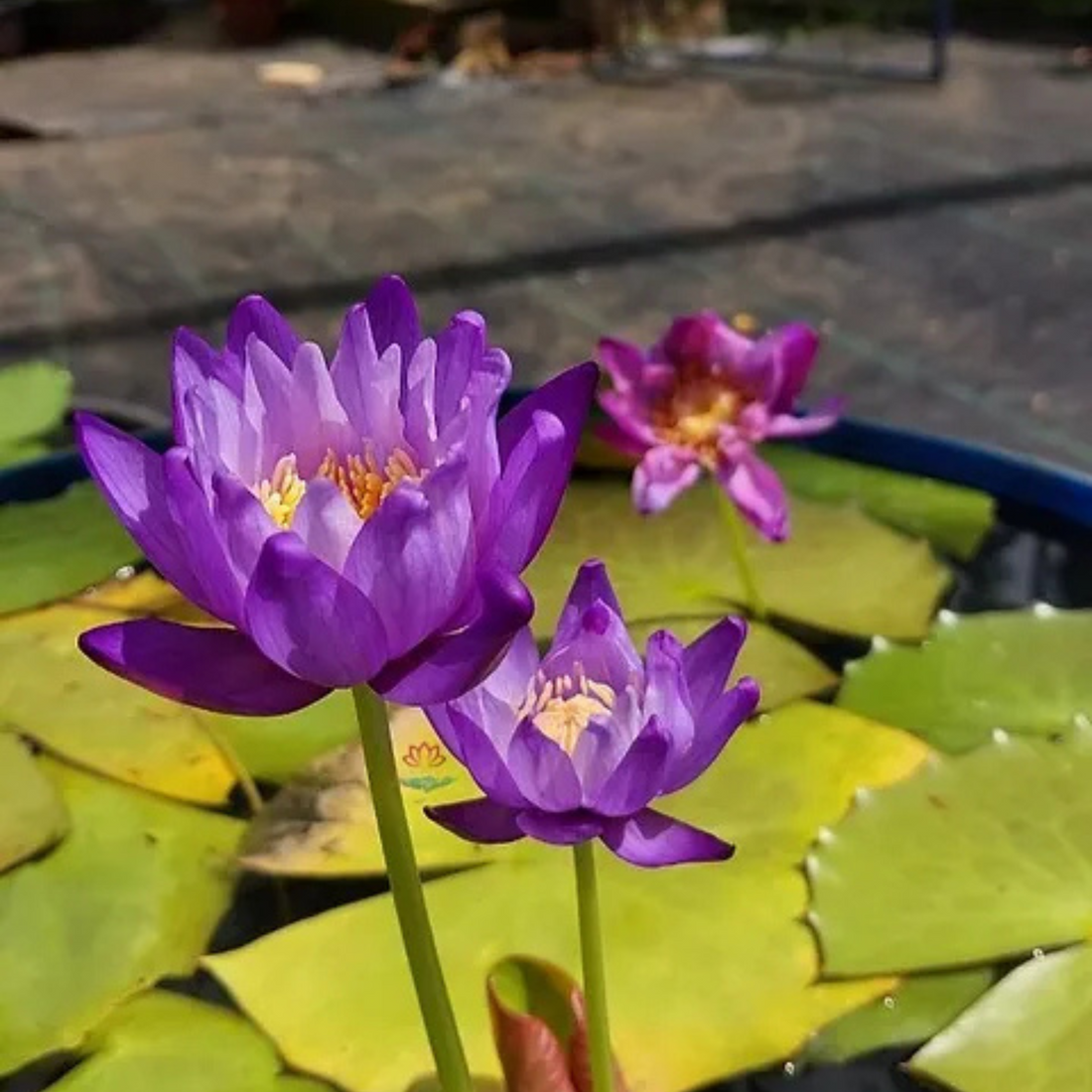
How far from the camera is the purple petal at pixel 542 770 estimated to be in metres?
0.31

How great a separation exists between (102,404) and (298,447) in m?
0.66

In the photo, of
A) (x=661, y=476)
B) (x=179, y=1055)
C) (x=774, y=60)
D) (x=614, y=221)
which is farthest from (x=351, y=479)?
(x=774, y=60)

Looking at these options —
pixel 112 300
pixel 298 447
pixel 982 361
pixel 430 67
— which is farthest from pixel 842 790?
pixel 430 67

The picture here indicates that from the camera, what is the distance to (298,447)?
1.06 ft

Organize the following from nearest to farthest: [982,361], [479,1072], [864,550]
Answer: [479,1072] < [864,550] < [982,361]

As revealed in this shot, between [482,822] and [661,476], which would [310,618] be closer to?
[482,822]

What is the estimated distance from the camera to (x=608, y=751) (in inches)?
12.5

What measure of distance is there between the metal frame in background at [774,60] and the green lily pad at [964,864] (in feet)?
5.60

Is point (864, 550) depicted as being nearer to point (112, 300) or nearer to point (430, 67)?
point (112, 300)

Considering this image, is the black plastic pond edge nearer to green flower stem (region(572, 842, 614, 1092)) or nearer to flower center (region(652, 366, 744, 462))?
flower center (region(652, 366, 744, 462))

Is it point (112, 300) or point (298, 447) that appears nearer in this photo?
point (298, 447)

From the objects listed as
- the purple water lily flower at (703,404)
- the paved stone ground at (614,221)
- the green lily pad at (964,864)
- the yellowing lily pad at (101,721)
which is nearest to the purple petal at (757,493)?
the purple water lily flower at (703,404)

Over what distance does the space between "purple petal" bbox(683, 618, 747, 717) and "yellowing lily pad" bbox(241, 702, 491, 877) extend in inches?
8.5

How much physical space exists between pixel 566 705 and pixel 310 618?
2.9 inches
